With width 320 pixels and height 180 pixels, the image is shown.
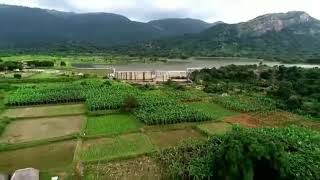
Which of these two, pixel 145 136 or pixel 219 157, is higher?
pixel 219 157

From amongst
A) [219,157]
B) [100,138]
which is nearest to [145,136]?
[100,138]

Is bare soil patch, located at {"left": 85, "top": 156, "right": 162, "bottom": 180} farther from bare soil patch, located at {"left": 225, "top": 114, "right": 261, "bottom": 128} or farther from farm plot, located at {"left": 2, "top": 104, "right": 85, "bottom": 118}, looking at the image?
farm plot, located at {"left": 2, "top": 104, "right": 85, "bottom": 118}

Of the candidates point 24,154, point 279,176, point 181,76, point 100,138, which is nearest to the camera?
point 279,176

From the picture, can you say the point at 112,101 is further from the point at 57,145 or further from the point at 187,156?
the point at 187,156

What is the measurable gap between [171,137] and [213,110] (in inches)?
448

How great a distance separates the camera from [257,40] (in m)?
170

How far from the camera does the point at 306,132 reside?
91.7ft

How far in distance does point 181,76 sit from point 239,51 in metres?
89.0

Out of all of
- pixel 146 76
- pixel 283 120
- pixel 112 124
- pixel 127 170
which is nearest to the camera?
pixel 127 170

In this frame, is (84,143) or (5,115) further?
(5,115)

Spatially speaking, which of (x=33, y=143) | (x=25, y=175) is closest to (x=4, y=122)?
(x=33, y=143)

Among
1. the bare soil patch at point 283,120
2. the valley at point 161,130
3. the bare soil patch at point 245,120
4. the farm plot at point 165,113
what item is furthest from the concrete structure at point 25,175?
the bare soil patch at point 283,120

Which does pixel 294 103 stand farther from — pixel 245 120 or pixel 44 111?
pixel 44 111

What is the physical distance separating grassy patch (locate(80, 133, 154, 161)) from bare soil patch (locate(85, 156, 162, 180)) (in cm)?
96
